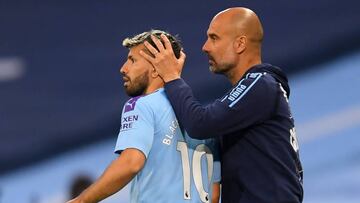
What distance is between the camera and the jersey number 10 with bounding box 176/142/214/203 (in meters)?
2.54

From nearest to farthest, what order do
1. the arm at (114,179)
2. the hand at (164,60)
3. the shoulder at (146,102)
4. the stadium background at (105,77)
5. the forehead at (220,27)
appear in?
the arm at (114,179) < the shoulder at (146,102) < the hand at (164,60) < the forehead at (220,27) < the stadium background at (105,77)

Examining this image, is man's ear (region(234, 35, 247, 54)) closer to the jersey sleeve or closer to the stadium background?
the jersey sleeve

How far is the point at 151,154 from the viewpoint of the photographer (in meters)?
2.50

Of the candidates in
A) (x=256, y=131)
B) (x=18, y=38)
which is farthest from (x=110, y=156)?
(x=256, y=131)

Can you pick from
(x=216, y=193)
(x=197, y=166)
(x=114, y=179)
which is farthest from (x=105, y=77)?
(x=114, y=179)

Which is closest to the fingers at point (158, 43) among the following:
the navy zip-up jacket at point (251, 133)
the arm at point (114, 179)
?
the navy zip-up jacket at point (251, 133)

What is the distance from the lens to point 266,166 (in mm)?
2557

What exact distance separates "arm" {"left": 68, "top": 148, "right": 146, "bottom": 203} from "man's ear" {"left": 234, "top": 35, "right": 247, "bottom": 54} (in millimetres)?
510

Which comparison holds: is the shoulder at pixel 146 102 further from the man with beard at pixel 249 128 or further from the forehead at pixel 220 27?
the forehead at pixel 220 27

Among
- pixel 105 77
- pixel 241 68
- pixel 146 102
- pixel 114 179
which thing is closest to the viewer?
pixel 114 179

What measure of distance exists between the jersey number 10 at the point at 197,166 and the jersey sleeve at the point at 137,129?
0.12 metres

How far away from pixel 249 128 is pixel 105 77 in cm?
238

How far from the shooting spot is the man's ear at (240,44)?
271cm

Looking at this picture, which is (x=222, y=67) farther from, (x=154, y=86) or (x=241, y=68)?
(x=154, y=86)
